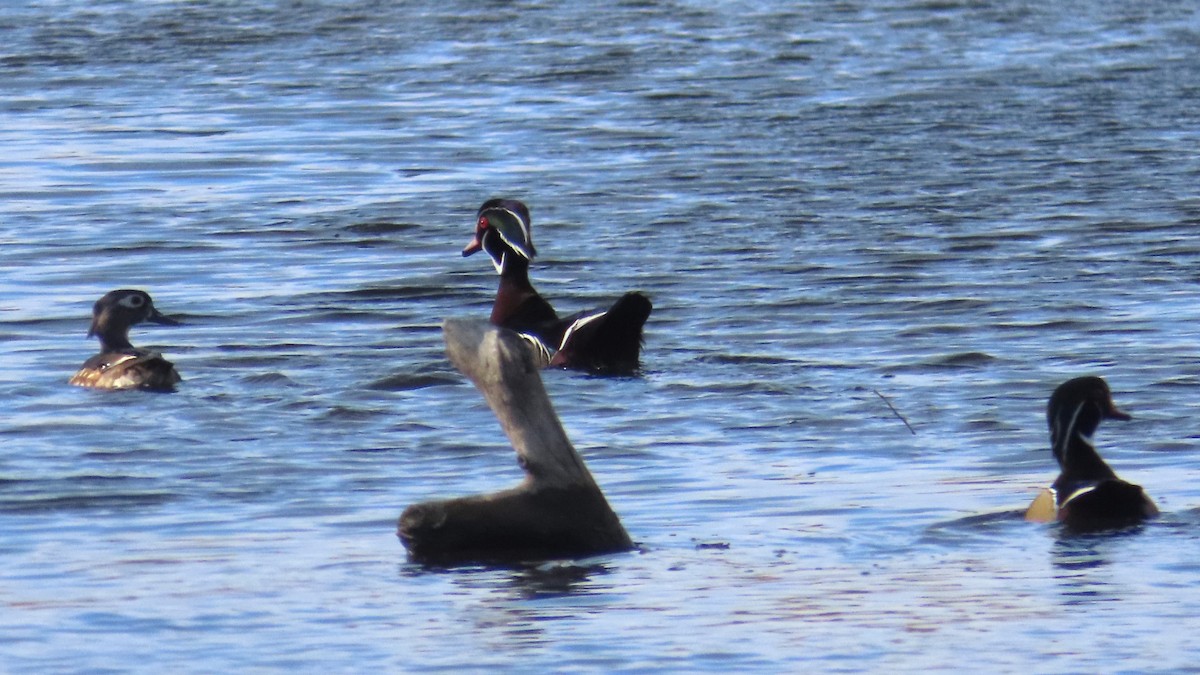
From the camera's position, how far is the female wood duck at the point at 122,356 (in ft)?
43.2

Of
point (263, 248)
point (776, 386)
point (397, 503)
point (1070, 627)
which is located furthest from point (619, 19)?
point (1070, 627)

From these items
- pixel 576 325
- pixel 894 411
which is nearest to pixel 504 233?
pixel 576 325

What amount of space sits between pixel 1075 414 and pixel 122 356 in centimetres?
499

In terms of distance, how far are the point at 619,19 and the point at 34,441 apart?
20153mm

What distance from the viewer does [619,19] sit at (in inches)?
1238

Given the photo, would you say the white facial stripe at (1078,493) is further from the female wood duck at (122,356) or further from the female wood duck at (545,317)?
the female wood duck at (122,356)

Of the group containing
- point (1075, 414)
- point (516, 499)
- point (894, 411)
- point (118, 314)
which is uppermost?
point (516, 499)

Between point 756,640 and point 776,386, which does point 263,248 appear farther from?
point 756,640

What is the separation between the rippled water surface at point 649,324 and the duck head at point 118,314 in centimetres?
36

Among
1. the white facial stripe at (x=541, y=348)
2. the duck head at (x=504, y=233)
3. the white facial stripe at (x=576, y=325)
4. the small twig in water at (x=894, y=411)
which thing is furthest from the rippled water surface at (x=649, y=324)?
the duck head at (x=504, y=233)

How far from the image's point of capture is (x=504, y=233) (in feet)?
51.0

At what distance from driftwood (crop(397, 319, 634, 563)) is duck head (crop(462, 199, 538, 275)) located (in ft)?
20.3

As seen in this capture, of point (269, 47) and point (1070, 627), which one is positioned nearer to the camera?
point (1070, 627)

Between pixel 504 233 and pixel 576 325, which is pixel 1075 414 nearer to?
pixel 576 325
